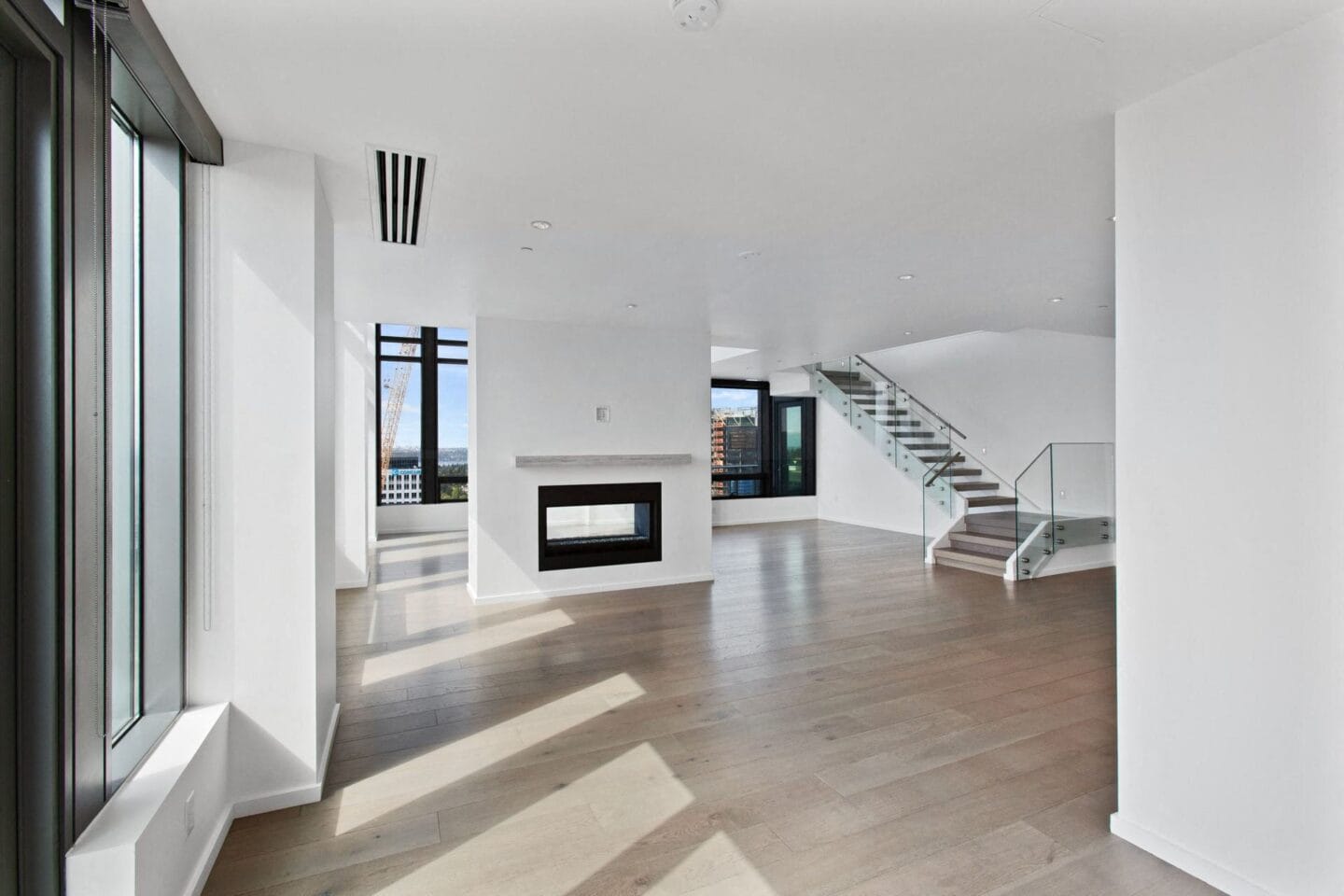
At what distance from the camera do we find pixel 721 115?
2.28 metres

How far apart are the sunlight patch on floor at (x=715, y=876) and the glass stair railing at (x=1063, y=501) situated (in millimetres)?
5672

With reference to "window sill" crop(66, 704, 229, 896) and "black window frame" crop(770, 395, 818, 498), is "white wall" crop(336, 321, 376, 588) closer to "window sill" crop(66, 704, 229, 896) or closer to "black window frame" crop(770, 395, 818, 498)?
"window sill" crop(66, 704, 229, 896)

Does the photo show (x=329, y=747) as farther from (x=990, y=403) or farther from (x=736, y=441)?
(x=736, y=441)

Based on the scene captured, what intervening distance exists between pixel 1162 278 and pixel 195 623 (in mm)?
3462

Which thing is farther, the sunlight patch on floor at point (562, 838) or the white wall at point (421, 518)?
the white wall at point (421, 518)

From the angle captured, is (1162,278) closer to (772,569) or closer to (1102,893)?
(1102,893)

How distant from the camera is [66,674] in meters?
1.54

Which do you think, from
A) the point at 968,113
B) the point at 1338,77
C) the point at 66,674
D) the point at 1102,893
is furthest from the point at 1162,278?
the point at 66,674

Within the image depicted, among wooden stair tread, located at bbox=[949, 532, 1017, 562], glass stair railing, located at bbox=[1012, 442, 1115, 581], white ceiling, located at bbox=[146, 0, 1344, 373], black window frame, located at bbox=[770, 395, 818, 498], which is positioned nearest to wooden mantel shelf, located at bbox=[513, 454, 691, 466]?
white ceiling, located at bbox=[146, 0, 1344, 373]

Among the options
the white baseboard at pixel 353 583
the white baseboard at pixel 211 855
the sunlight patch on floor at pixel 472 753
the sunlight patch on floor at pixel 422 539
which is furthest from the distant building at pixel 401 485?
the white baseboard at pixel 211 855

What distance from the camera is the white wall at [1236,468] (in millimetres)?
1780

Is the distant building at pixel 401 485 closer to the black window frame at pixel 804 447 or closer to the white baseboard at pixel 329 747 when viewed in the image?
the black window frame at pixel 804 447

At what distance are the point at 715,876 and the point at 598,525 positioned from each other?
171 inches

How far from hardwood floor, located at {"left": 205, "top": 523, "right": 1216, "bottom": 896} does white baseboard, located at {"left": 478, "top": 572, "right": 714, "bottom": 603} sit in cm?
35
